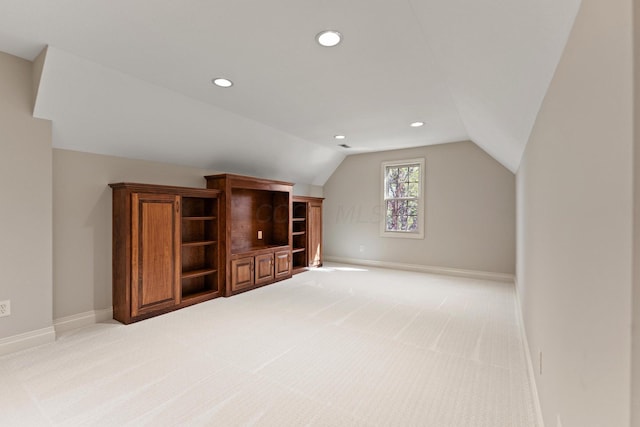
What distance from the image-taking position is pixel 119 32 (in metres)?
2.06

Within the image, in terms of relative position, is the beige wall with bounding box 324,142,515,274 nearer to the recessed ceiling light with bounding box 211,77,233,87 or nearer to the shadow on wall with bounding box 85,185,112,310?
the recessed ceiling light with bounding box 211,77,233,87

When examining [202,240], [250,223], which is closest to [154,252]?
[202,240]

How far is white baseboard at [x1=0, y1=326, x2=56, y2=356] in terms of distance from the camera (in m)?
2.50

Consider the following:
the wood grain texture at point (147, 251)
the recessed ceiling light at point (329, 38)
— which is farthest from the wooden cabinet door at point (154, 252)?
the recessed ceiling light at point (329, 38)

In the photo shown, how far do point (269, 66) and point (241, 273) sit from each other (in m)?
2.96

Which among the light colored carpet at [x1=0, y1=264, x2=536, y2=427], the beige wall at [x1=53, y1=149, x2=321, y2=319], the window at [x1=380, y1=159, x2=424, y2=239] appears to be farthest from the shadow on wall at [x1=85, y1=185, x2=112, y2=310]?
the window at [x1=380, y1=159, x2=424, y2=239]

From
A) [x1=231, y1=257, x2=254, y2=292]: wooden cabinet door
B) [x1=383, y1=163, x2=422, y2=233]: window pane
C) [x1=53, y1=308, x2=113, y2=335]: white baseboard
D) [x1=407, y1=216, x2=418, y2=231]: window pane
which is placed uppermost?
[x1=383, y1=163, x2=422, y2=233]: window pane

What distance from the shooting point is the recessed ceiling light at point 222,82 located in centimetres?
281

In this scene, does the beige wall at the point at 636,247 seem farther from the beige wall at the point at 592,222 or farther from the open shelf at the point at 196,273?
the open shelf at the point at 196,273

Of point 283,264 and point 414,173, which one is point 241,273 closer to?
point 283,264

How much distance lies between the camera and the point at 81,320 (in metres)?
3.12

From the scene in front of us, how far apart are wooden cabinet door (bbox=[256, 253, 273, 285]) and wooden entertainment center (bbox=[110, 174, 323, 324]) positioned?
16mm

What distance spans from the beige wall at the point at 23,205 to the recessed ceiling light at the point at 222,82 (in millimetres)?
1588

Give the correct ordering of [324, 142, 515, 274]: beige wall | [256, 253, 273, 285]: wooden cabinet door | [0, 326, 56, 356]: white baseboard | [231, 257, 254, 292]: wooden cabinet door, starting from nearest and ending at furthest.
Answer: [0, 326, 56, 356]: white baseboard → [231, 257, 254, 292]: wooden cabinet door → [256, 253, 273, 285]: wooden cabinet door → [324, 142, 515, 274]: beige wall
